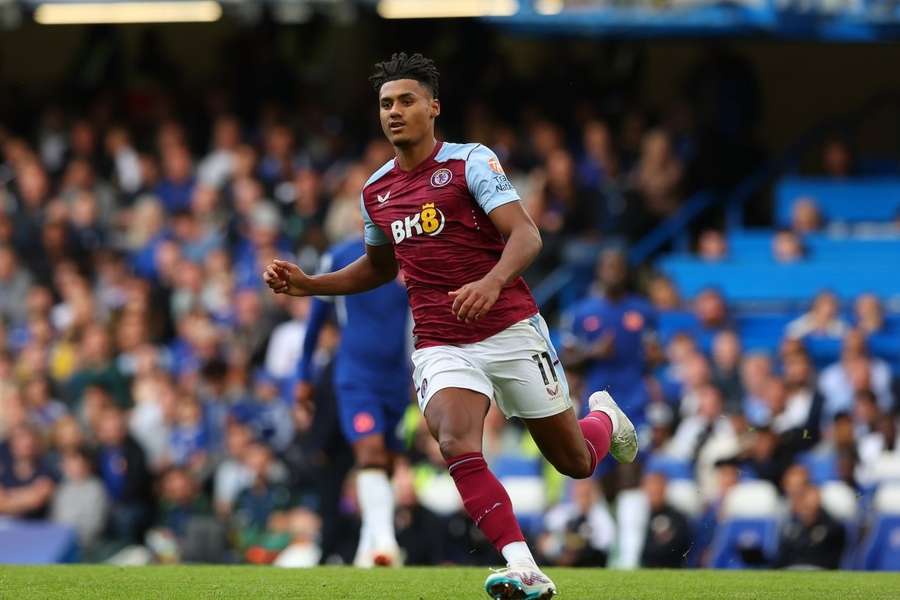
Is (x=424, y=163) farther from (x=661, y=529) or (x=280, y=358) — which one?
(x=280, y=358)

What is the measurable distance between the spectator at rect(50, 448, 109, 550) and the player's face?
7852mm

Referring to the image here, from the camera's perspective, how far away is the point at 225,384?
50.4 ft

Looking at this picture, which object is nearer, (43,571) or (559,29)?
(43,571)

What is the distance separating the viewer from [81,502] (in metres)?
14.3

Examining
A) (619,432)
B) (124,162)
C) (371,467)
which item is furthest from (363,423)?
(124,162)

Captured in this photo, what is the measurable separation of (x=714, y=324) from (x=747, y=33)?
3594mm

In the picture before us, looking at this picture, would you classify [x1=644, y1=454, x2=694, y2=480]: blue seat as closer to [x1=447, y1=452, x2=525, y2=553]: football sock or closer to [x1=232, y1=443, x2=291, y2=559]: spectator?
[x1=232, y1=443, x2=291, y2=559]: spectator

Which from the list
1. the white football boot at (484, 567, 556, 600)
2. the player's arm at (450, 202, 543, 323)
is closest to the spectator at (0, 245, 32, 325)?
the player's arm at (450, 202, 543, 323)

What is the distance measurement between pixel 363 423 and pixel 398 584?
8.10ft

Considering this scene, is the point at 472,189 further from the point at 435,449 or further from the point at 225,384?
the point at 225,384

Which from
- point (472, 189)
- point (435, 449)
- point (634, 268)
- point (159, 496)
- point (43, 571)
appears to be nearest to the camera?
point (472, 189)

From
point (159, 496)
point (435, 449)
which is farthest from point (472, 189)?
point (159, 496)

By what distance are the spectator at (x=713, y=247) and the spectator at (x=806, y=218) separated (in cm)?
71

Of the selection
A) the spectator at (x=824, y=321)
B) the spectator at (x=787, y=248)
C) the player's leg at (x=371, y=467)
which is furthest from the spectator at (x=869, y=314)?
the player's leg at (x=371, y=467)
